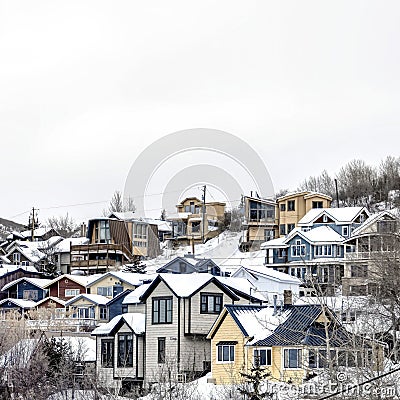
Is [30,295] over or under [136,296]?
over

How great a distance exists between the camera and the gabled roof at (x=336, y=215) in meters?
71.1

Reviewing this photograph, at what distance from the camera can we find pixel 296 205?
259ft

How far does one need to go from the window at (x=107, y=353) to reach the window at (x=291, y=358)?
1180cm

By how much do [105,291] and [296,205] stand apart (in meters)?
20.4

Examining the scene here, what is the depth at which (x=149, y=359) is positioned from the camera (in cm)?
4456

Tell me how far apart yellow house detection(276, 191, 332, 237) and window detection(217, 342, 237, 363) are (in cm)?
3869

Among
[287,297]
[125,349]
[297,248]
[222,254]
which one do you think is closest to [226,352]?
[287,297]

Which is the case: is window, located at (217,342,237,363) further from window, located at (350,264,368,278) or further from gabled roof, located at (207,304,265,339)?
window, located at (350,264,368,278)

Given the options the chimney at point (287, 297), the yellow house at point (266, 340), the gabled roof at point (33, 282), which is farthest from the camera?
the gabled roof at point (33, 282)

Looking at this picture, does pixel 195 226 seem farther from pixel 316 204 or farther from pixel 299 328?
pixel 299 328

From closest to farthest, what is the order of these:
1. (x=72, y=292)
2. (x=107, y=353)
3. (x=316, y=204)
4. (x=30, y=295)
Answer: (x=107, y=353) < (x=72, y=292) < (x=30, y=295) < (x=316, y=204)

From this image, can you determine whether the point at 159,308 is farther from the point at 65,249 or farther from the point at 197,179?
the point at 65,249

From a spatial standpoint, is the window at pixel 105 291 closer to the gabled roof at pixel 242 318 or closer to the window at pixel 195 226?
the window at pixel 195 226

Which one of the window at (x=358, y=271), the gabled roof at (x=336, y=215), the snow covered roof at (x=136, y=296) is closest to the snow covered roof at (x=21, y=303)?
the snow covered roof at (x=136, y=296)
